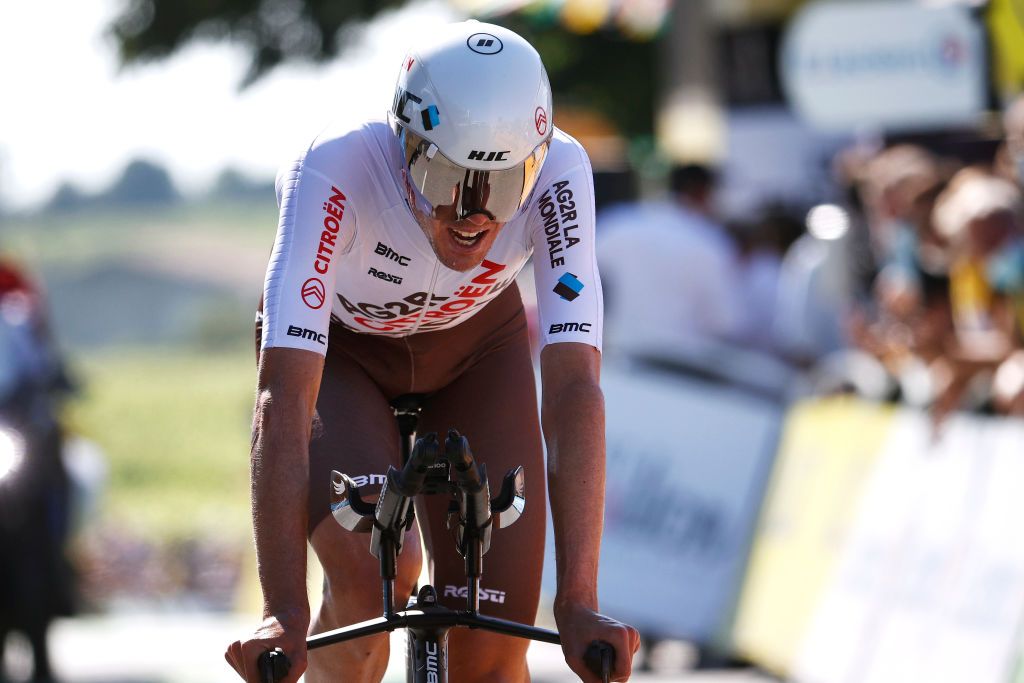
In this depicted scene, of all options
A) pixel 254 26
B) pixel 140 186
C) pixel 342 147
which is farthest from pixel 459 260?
pixel 140 186

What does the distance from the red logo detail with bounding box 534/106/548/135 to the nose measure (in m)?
0.21

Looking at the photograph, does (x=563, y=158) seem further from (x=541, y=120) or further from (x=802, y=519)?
(x=802, y=519)

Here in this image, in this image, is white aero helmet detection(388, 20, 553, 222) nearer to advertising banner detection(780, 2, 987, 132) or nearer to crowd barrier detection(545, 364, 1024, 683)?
crowd barrier detection(545, 364, 1024, 683)

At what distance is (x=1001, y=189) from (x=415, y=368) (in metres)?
3.67

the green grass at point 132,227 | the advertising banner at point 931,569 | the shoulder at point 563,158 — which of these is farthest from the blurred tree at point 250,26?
the shoulder at point 563,158

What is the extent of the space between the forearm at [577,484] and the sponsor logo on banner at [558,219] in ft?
1.04

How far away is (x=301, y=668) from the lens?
347cm

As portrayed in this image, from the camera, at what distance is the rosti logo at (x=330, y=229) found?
12.7ft

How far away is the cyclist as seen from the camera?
364 cm

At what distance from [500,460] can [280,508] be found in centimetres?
79

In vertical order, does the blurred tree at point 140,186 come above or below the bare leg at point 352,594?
above

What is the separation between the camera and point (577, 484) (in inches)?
151

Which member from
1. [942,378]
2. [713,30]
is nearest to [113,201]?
[713,30]

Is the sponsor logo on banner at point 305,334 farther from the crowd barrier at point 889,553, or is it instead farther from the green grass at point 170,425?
the green grass at point 170,425
